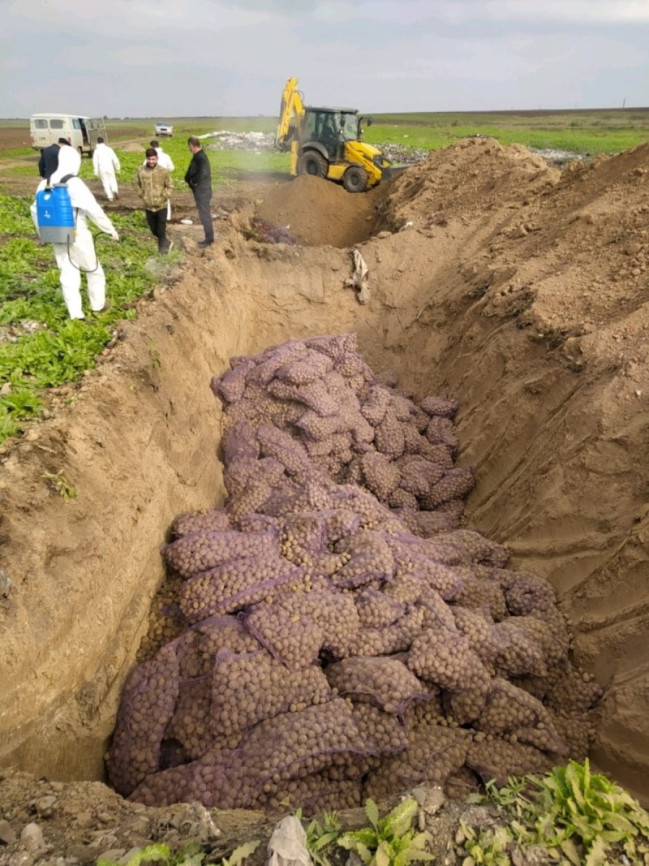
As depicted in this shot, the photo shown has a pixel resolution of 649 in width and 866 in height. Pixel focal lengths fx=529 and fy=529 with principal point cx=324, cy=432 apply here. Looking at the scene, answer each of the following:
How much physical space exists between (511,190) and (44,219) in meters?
8.22

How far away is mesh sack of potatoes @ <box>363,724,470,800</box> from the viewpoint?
9.92 feet

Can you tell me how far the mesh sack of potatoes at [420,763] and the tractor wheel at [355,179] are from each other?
1581cm

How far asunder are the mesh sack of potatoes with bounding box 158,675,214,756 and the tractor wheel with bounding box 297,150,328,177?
16.2 meters

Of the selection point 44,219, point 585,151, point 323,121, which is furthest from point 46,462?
point 585,151

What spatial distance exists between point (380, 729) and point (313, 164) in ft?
55.6

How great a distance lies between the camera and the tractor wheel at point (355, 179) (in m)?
16.0

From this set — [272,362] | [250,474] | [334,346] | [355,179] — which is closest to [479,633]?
[250,474]

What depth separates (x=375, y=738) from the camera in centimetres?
310

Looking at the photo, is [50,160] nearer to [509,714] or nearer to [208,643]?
[208,643]

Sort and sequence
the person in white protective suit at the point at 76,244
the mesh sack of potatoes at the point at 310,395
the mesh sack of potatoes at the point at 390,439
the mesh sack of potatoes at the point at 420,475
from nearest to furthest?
the person in white protective suit at the point at 76,244, the mesh sack of potatoes at the point at 420,475, the mesh sack of potatoes at the point at 310,395, the mesh sack of potatoes at the point at 390,439

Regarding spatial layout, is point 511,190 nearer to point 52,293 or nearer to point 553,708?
point 52,293

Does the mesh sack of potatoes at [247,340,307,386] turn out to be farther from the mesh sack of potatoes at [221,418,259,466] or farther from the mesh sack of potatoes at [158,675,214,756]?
the mesh sack of potatoes at [158,675,214,756]

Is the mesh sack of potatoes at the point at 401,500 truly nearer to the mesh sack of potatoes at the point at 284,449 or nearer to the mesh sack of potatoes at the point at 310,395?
the mesh sack of potatoes at the point at 284,449

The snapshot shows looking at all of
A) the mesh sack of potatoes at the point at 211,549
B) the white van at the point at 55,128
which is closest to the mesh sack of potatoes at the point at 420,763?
the mesh sack of potatoes at the point at 211,549
